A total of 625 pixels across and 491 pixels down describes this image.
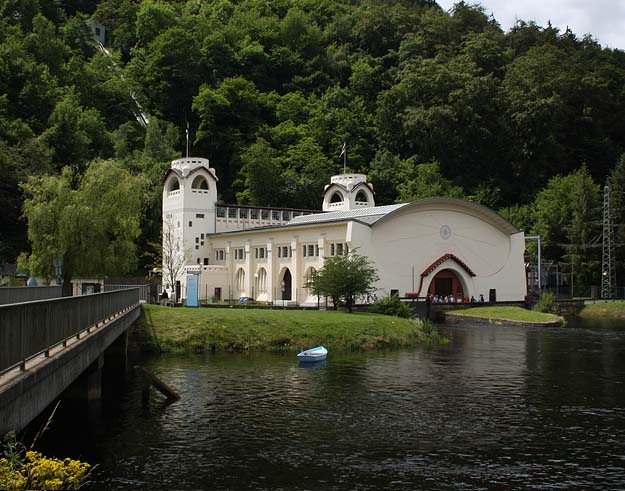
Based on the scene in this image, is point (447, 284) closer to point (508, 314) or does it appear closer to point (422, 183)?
point (508, 314)

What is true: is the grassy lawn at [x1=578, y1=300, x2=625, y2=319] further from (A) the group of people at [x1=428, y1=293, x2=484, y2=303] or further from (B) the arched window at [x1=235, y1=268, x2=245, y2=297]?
(B) the arched window at [x1=235, y1=268, x2=245, y2=297]

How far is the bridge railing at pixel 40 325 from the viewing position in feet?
38.7

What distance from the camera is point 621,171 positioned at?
94875 mm

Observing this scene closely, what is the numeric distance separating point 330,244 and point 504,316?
53.1 feet

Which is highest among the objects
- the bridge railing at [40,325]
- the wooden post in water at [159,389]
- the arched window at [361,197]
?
the arched window at [361,197]

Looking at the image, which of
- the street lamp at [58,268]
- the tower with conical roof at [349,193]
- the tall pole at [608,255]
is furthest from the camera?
the tower with conical roof at [349,193]

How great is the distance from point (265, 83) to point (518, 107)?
148 feet

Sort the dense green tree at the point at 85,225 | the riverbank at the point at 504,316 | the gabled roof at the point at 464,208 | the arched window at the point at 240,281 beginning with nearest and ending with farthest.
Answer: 1. the dense green tree at the point at 85,225
2. the riverbank at the point at 504,316
3. the gabled roof at the point at 464,208
4. the arched window at the point at 240,281

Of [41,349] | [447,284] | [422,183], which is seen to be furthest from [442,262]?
[41,349]

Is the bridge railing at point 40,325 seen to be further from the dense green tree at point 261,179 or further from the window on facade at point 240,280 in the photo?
the dense green tree at point 261,179

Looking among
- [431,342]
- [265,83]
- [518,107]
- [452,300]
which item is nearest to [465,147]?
[518,107]

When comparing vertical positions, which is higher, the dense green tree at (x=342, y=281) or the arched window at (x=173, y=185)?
the arched window at (x=173, y=185)

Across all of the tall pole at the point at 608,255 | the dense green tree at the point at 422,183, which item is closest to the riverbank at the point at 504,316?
the tall pole at the point at 608,255

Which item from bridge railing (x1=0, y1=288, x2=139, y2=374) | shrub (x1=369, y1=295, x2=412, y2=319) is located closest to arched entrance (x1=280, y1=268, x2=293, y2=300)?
shrub (x1=369, y1=295, x2=412, y2=319)
